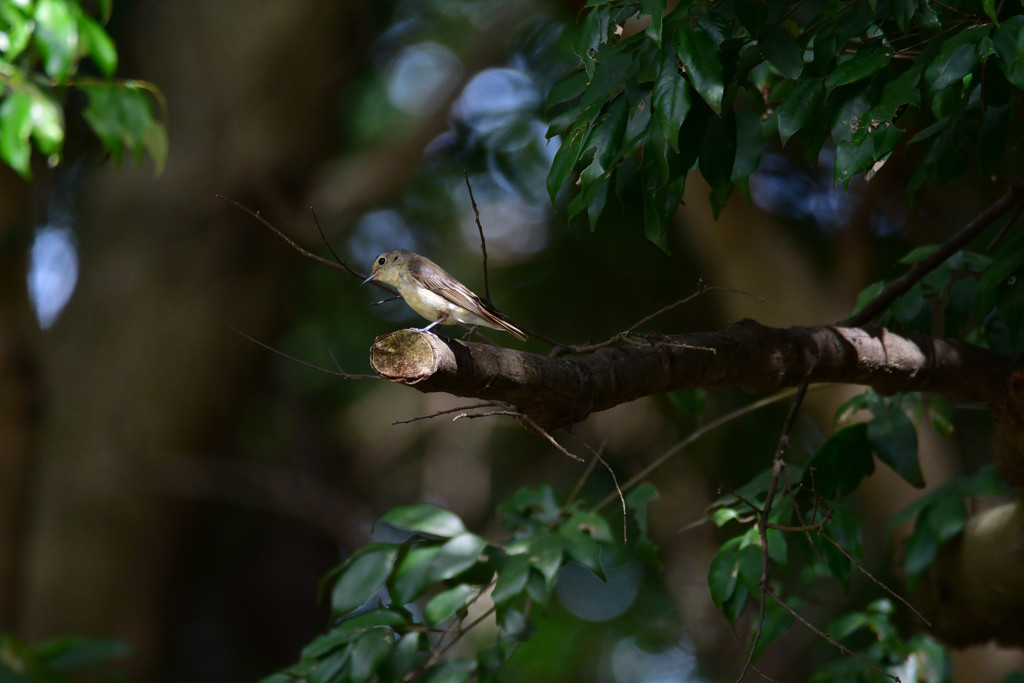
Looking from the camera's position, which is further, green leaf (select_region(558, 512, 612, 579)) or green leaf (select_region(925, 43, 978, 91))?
green leaf (select_region(558, 512, 612, 579))

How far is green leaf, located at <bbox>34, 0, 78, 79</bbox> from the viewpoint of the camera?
3264mm

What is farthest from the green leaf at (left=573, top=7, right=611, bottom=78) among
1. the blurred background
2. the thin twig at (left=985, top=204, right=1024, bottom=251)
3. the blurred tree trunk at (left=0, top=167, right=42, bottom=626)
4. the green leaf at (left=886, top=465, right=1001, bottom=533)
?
the blurred tree trunk at (left=0, top=167, right=42, bottom=626)

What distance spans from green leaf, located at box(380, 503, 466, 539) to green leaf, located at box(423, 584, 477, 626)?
18cm

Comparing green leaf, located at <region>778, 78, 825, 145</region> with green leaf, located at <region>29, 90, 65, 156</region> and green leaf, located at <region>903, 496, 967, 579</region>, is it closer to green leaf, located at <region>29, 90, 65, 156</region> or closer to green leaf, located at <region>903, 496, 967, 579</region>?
green leaf, located at <region>903, 496, 967, 579</region>

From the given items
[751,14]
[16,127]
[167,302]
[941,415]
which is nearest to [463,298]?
[751,14]

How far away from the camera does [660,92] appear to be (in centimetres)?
193

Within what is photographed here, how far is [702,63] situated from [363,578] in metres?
1.77

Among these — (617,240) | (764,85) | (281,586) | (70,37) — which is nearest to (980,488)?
(764,85)

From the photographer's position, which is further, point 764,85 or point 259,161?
point 259,161

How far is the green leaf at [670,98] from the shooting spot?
1895 millimetres

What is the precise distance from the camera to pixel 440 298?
273 centimetres

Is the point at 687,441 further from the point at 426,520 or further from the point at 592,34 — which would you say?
the point at 592,34

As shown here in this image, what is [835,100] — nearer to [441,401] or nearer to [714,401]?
[714,401]

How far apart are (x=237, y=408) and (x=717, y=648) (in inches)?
199
